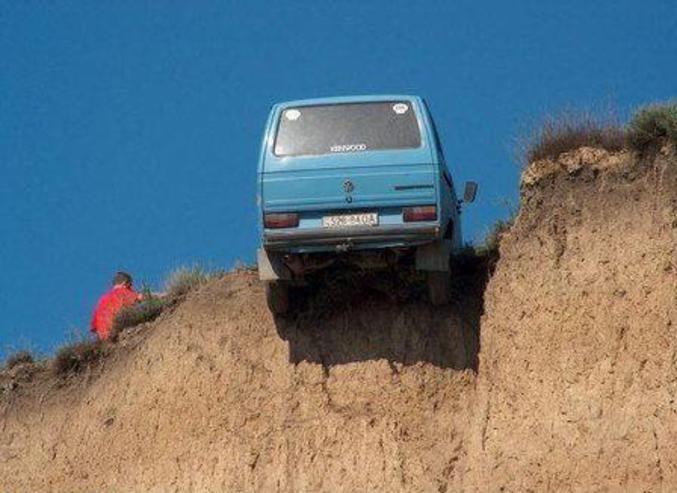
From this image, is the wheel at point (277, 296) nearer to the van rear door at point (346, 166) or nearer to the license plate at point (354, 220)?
the license plate at point (354, 220)

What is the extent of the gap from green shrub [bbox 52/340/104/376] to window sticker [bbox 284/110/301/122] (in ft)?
20.8

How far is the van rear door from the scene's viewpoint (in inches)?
669

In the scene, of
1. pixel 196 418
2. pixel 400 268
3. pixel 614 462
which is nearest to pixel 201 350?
pixel 196 418

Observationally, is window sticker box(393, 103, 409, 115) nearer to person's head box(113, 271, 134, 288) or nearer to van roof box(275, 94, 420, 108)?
van roof box(275, 94, 420, 108)

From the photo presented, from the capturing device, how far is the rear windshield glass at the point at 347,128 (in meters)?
17.3

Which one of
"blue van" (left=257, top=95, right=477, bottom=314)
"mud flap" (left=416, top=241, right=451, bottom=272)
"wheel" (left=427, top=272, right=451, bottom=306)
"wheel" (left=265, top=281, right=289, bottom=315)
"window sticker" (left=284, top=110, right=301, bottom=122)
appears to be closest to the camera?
"blue van" (left=257, top=95, right=477, bottom=314)

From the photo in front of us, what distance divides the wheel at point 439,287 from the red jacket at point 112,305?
5357mm

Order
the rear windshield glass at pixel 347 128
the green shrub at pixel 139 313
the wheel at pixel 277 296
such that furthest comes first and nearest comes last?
the green shrub at pixel 139 313 < the wheel at pixel 277 296 < the rear windshield glass at pixel 347 128

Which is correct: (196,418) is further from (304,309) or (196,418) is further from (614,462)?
(614,462)

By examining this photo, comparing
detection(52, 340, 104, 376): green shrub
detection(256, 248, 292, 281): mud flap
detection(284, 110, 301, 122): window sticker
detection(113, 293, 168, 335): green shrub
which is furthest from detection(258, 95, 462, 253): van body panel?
detection(52, 340, 104, 376): green shrub

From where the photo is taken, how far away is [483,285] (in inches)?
783

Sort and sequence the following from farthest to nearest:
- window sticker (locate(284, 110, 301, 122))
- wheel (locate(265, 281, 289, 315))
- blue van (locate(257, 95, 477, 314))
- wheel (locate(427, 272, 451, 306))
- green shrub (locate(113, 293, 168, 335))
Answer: green shrub (locate(113, 293, 168, 335)), wheel (locate(265, 281, 289, 315)), wheel (locate(427, 272, 451, 306)), window sticker (locate(284, 110, 301, 122)), blue van (locate(257, 95, 477, 314))

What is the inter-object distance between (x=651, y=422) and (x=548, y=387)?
147 centimetres

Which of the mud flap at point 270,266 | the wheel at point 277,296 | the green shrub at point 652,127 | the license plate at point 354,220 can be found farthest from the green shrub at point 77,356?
the green shrub at point 652,127
